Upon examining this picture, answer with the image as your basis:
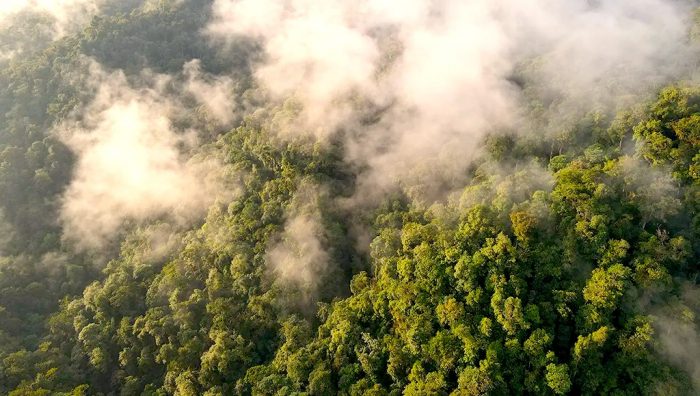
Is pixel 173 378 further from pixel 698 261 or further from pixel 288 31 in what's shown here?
pixel 288 31

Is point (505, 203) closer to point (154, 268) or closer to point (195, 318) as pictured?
point (195, 318)

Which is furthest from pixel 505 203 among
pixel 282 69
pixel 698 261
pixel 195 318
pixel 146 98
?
pixel 146 98

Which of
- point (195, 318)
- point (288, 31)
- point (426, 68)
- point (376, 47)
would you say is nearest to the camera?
point (195, 318)

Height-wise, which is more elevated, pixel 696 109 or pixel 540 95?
pixel 540 95

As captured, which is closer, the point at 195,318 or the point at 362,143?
the point at 195,318

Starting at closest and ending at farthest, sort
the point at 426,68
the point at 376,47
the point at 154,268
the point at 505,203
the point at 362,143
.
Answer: the point at 505,203 → the point at 154,268 → the point at 362,143 → the point at 426,68 → the point at 376,47

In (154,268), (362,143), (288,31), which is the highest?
(288,31)
